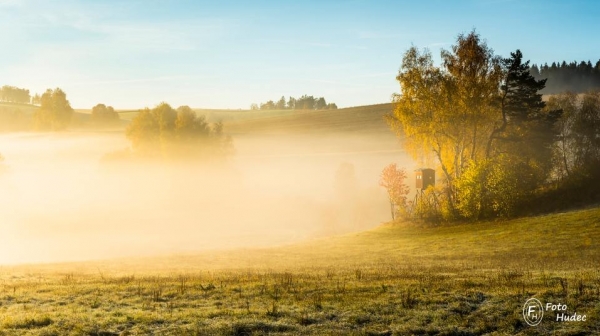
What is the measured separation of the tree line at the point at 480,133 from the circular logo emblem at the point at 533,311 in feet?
152

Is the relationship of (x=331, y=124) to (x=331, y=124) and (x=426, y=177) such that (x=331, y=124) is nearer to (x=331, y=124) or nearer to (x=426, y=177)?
(x=331, y=124)

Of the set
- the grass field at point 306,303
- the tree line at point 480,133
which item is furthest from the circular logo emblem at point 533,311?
the tree line at point 480,133

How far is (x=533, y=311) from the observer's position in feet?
57.4

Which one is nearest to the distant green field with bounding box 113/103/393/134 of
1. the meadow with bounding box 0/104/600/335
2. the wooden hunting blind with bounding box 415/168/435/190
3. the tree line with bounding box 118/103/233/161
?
the meadow with bounding box 0/104/600/335

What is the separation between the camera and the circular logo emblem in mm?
16761

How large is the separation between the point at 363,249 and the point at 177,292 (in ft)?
109

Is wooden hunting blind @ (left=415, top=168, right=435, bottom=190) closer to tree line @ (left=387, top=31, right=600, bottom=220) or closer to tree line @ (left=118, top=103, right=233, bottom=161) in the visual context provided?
tree line @ (left=387, top=31, right=600, bottom=220)

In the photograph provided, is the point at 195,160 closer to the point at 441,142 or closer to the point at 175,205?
the point at 175,205

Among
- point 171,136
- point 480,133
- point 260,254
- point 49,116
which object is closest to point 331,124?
point 171,136

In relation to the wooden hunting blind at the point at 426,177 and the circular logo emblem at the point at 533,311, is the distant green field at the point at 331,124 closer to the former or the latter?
the wooden hunting blind at the point at 426,177

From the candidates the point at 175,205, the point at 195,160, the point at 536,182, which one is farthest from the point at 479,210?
the point at 175,205

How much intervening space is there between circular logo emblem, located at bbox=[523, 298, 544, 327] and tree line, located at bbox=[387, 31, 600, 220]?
46314 mm

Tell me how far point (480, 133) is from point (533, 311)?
59653 mm

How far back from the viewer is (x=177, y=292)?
923 inches
